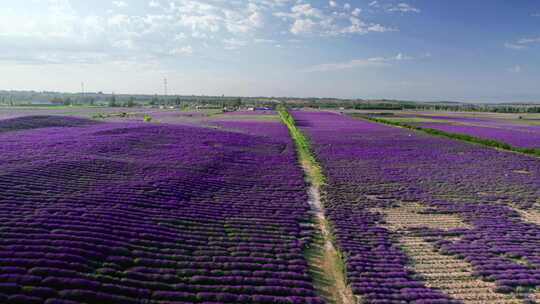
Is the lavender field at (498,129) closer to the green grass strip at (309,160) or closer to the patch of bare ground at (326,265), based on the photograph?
the green grass strip at (309,160)

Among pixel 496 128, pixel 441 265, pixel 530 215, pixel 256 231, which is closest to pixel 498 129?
pixel 496 128

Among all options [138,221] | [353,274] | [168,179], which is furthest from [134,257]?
[168,179]

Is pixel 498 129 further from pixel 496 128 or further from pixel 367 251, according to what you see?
pixel 367 251

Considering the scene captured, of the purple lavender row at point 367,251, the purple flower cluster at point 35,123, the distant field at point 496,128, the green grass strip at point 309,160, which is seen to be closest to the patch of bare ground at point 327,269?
the purple lavender row at point 367,251

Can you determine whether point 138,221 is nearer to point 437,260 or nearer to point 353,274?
point 353,274

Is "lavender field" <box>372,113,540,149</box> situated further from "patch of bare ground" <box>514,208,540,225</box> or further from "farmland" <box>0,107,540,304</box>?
"patch of bare ground" <box>514,208,540,225</box>

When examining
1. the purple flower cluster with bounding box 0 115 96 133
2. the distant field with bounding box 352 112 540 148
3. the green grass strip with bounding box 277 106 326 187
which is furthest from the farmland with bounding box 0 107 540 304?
the distant field with bounding box 352 112 540 148
